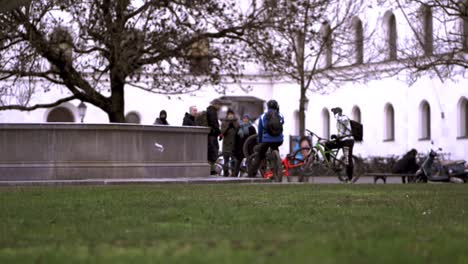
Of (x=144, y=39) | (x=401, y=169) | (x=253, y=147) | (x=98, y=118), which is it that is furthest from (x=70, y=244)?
(x=98, y=118)

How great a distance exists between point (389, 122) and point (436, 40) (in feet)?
75.9

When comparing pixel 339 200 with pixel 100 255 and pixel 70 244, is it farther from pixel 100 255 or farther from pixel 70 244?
pixel 100 255

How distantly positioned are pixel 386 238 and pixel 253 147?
64.8ft

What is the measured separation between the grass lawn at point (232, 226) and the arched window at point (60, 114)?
1885 inches

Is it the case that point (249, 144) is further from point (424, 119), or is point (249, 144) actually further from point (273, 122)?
point (424, 119)

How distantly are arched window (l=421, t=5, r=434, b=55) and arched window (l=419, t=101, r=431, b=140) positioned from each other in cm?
676

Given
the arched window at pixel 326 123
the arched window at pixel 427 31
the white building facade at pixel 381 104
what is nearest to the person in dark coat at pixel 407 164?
the arched window at pixel 427 31

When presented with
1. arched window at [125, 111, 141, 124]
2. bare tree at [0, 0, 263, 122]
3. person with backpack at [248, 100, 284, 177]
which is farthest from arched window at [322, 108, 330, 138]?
person with backpack at [248, 100, 284, 177]

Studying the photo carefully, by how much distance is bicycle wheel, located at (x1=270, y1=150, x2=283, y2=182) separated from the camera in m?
26.9

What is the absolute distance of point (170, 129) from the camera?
83.8 ft

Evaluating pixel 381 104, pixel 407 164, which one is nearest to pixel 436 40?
pixel 407 164

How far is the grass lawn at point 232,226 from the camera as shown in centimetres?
863

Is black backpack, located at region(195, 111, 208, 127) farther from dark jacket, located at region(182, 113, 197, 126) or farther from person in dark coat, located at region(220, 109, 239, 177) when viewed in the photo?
person in dark coat, located at region(220, 109, 239, 177)

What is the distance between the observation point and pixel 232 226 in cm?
1220
